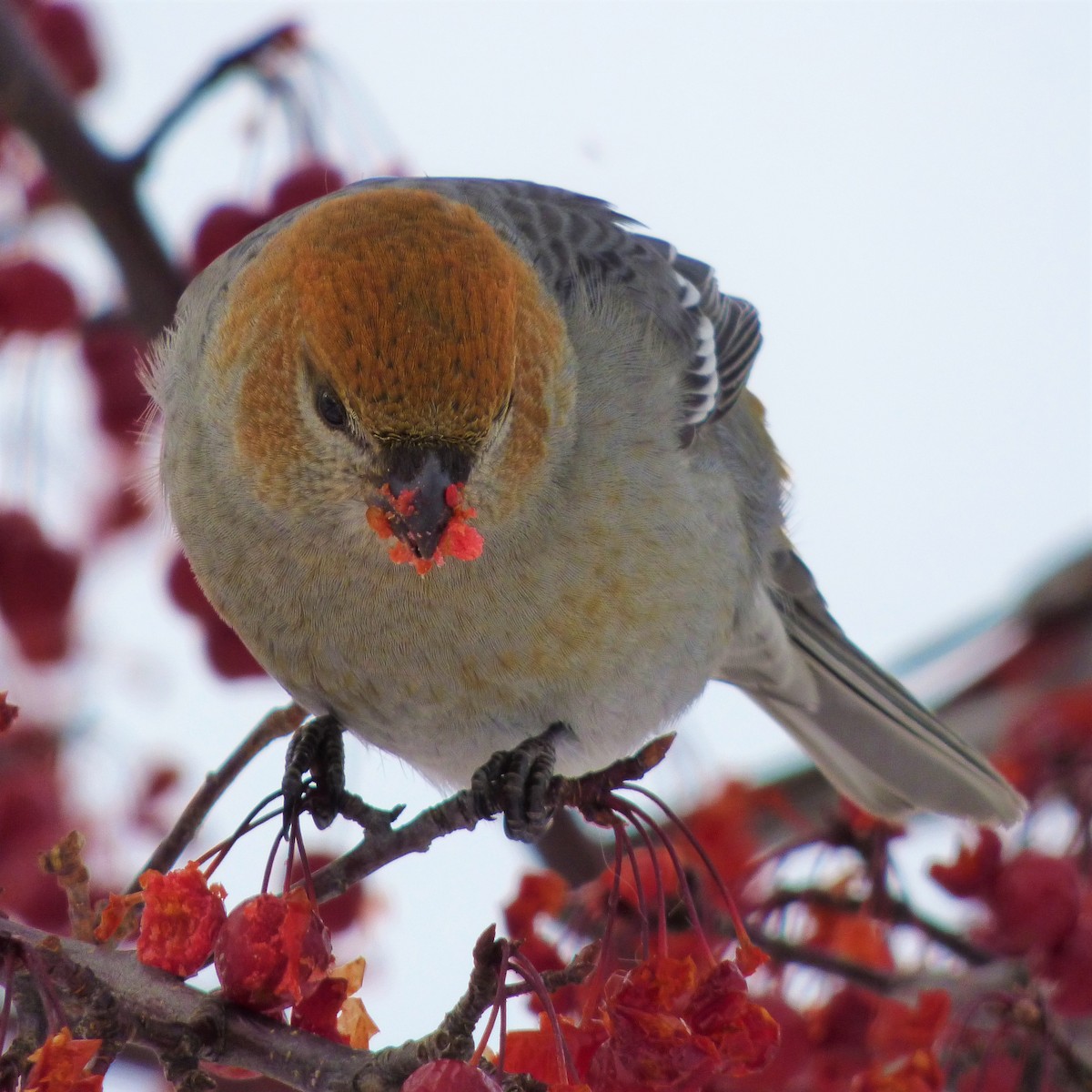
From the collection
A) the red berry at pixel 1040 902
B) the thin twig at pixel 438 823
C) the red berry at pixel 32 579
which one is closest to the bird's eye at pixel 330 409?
the thin twig at pixel 438 823

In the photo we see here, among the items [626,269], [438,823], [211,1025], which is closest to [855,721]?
[626,269]

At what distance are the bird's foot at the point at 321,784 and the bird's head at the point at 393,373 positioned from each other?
1.11ft

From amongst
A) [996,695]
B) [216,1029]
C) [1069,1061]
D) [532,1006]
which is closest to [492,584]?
[532,1006]

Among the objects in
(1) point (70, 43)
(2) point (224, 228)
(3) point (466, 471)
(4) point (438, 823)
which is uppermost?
(1) point (70, 43)

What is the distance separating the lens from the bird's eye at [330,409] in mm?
1927

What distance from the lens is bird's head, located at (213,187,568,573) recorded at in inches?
73.5

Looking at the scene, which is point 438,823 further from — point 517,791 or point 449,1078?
point 449,1078

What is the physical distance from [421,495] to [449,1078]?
2.55 ft

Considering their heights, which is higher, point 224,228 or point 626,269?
point 224,228

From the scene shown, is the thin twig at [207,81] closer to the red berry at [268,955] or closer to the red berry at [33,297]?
the red berry at [33,297]

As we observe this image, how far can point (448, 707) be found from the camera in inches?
92.1

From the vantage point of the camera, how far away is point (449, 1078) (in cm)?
135

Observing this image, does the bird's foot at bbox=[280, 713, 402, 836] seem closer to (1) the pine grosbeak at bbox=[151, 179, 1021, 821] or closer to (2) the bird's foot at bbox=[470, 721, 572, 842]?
(1) the pine grosbeak at bbox=[151, 179, 1021, 821]

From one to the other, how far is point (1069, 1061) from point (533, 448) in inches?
47.0
